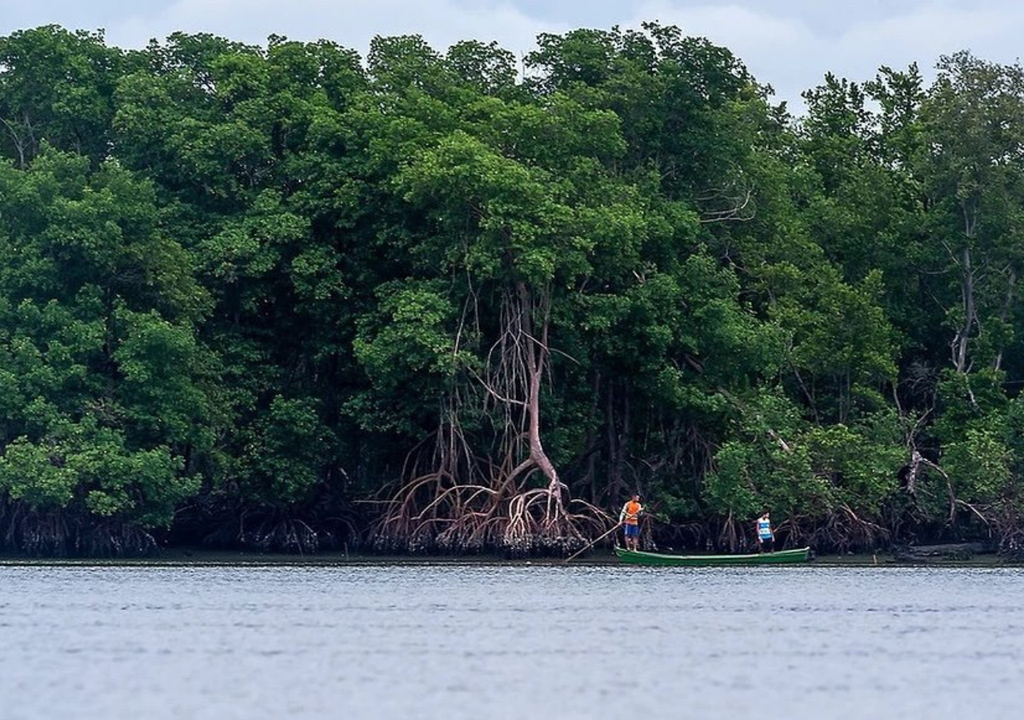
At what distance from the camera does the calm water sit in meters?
21.2

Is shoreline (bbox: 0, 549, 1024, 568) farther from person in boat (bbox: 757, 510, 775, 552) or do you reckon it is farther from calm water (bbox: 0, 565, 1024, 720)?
calm water (bbox: 0, 565, 1024, 720)

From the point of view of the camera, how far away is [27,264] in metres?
46.0

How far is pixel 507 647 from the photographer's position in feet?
86.8

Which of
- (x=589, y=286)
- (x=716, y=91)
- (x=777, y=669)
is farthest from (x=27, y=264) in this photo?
(x=777, y=669)

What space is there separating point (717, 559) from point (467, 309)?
29.0 ft

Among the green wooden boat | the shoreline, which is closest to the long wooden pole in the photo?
the shoreline

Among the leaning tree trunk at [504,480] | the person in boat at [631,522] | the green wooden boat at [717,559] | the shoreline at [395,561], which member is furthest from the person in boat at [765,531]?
the leaning tree trunk at [504,480]

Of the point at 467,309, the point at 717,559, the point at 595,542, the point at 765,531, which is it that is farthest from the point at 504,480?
the point at 765,531

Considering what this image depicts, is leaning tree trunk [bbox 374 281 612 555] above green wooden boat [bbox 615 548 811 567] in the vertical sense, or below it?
above

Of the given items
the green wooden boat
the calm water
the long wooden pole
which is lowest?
the calm water

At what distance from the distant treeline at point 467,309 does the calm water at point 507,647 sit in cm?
712

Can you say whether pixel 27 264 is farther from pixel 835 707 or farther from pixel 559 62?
pixel 835 707

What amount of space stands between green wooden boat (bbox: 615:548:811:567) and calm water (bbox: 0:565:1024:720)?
457 centimetres

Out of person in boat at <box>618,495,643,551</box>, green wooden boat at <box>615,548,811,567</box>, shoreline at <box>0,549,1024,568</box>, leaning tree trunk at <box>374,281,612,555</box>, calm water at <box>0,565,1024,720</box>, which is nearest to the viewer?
calm water at <box>0,565,1024,720</box>
